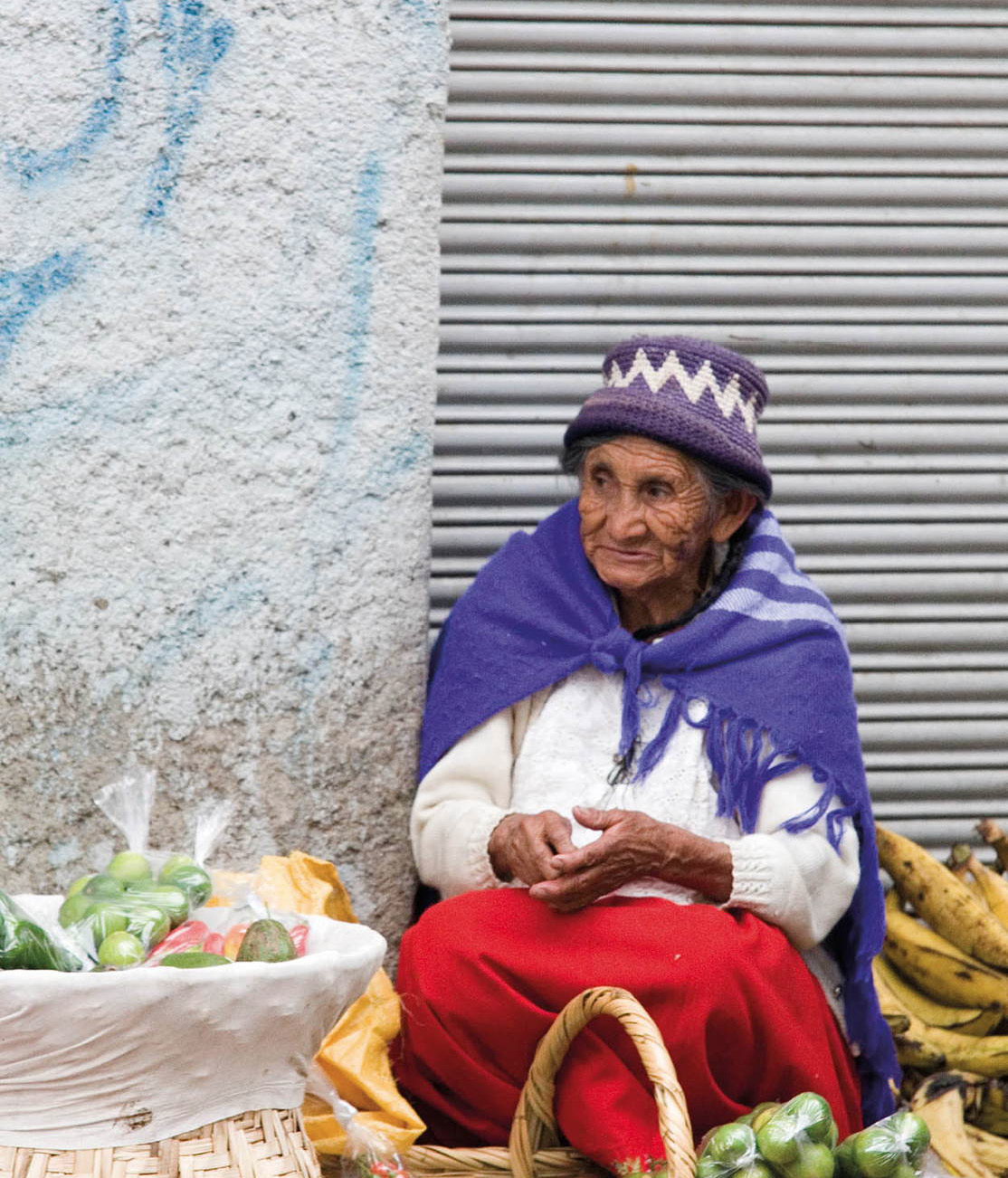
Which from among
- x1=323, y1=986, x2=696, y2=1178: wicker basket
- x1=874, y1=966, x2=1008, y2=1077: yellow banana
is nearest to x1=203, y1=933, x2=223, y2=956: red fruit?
x1=323, y1=986, x2=696, y2=1178: wicker basket

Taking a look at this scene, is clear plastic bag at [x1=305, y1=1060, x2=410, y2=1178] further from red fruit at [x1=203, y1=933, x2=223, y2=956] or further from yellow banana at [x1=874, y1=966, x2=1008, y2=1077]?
yellow banana at [x1=874, y1=966, x2=1008, y2=1077]

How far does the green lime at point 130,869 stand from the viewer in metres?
2.24

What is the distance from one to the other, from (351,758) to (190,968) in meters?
1.11

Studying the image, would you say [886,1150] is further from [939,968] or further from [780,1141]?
[939,968]

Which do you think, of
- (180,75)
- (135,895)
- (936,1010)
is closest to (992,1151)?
(936,1010)

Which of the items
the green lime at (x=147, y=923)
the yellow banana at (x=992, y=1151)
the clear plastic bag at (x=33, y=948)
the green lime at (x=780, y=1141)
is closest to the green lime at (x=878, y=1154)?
the green lime at (x=780, y=1141)

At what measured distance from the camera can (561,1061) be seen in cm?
255

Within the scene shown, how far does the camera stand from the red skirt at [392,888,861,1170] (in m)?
2.56

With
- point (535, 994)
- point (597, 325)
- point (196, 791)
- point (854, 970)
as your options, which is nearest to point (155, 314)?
point (196, 791)

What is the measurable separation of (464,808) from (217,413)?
907mm

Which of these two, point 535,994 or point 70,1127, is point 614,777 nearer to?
point 535,994

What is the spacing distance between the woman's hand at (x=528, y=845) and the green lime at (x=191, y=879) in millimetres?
656

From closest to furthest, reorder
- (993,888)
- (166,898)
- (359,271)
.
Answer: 1. (166,898)
2. (359,271)
3. (993,888)

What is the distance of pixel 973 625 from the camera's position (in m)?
3.84
